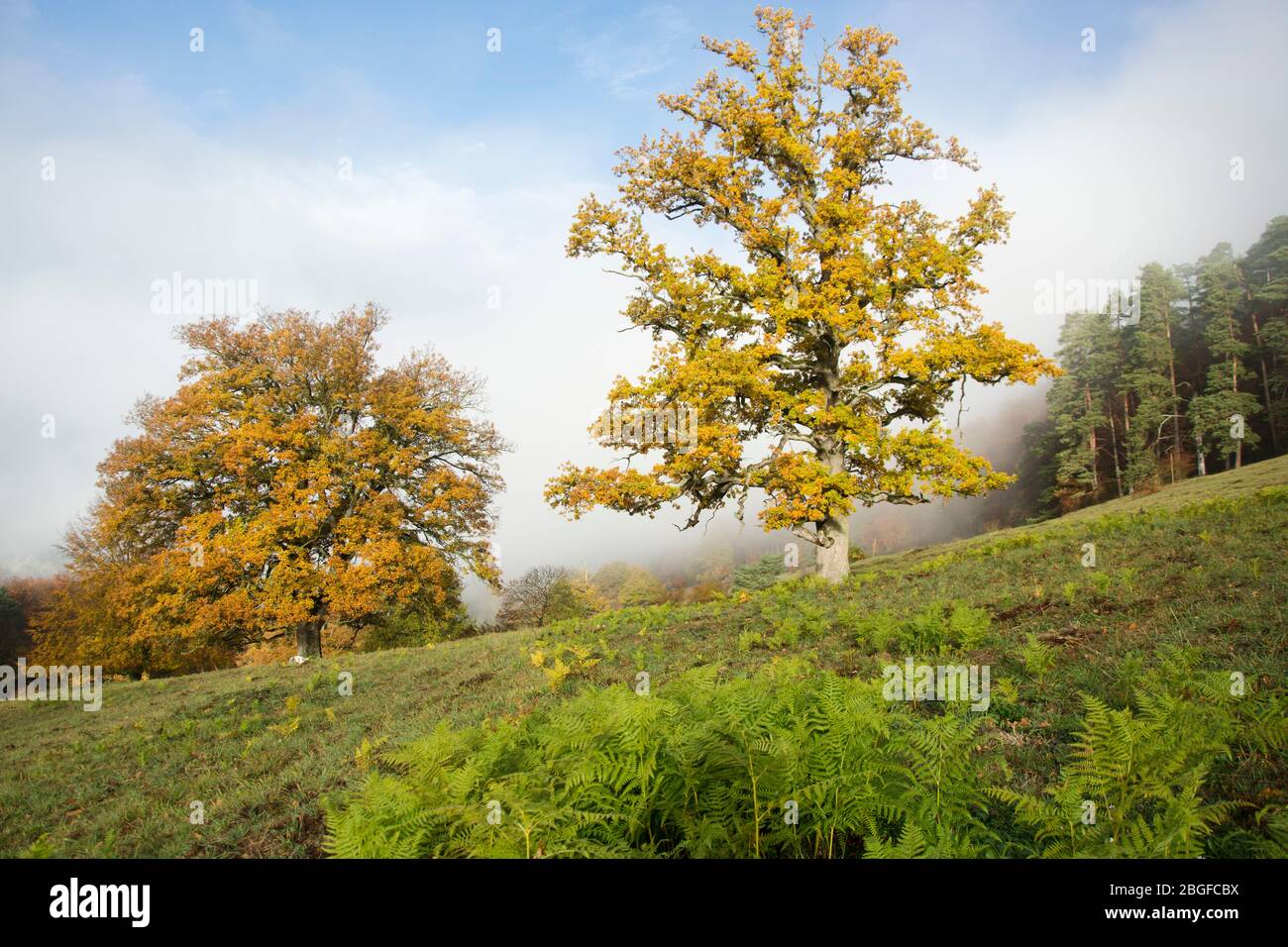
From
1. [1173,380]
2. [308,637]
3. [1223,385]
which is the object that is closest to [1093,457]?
[1173,380]

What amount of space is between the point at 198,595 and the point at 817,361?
23587 mm

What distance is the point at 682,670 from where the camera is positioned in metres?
9.10

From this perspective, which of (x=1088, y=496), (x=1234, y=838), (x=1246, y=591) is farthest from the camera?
(x=1088, y=496)

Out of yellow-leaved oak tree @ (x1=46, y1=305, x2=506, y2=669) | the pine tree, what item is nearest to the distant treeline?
the pine tree

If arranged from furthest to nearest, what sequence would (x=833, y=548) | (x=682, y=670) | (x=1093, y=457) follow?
(x=1093, y=457), (x=833, y=548), (x=682, y=670)

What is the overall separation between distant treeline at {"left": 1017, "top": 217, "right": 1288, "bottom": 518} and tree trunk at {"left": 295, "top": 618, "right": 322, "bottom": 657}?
58.1 metres

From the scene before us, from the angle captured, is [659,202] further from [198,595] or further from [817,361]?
[198,595]

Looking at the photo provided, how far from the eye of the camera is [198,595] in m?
22.8

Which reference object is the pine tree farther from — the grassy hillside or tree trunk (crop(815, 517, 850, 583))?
the grassy hillside

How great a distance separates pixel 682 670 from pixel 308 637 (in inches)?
880

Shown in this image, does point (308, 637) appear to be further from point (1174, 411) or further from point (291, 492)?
point (1174, 411)

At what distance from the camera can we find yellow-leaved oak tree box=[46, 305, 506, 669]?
22812 millimetres

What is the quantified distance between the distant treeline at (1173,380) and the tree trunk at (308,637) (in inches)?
2287
